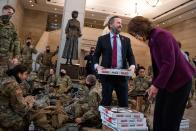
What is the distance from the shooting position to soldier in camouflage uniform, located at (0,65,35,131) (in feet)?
11.3

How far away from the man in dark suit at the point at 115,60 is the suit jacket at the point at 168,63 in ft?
3.28

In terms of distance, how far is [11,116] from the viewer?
355 centimetres

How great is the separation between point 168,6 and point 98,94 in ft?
38.6

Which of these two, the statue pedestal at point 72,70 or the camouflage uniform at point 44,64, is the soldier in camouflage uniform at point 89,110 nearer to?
the statue pedestal at point 72,70

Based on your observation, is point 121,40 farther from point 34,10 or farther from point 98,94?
point 34,10

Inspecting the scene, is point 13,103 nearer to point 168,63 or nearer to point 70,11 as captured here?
point 168,63

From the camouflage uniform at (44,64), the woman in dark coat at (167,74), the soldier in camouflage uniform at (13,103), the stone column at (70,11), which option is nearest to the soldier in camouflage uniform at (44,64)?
the camouflage uniform at (44,64)

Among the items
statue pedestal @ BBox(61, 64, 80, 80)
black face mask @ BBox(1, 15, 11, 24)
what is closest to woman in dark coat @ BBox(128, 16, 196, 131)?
black face mask @ BBox(1, 15, 11, 24)

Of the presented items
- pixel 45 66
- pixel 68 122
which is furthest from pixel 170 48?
pixel 45 66

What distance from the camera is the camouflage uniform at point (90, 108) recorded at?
13.7 ft

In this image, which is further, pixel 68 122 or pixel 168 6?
pixel 168 6

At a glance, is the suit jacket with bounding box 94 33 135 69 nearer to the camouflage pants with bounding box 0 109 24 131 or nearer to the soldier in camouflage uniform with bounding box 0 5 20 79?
the camouflage pants with bounding box 0 109 24 131

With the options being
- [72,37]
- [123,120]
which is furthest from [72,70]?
[123,120]

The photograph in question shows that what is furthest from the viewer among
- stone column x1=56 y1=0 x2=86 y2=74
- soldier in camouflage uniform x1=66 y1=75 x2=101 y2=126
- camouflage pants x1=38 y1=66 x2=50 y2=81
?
stone column x1=56 y1=0 x2=86 y2=74
